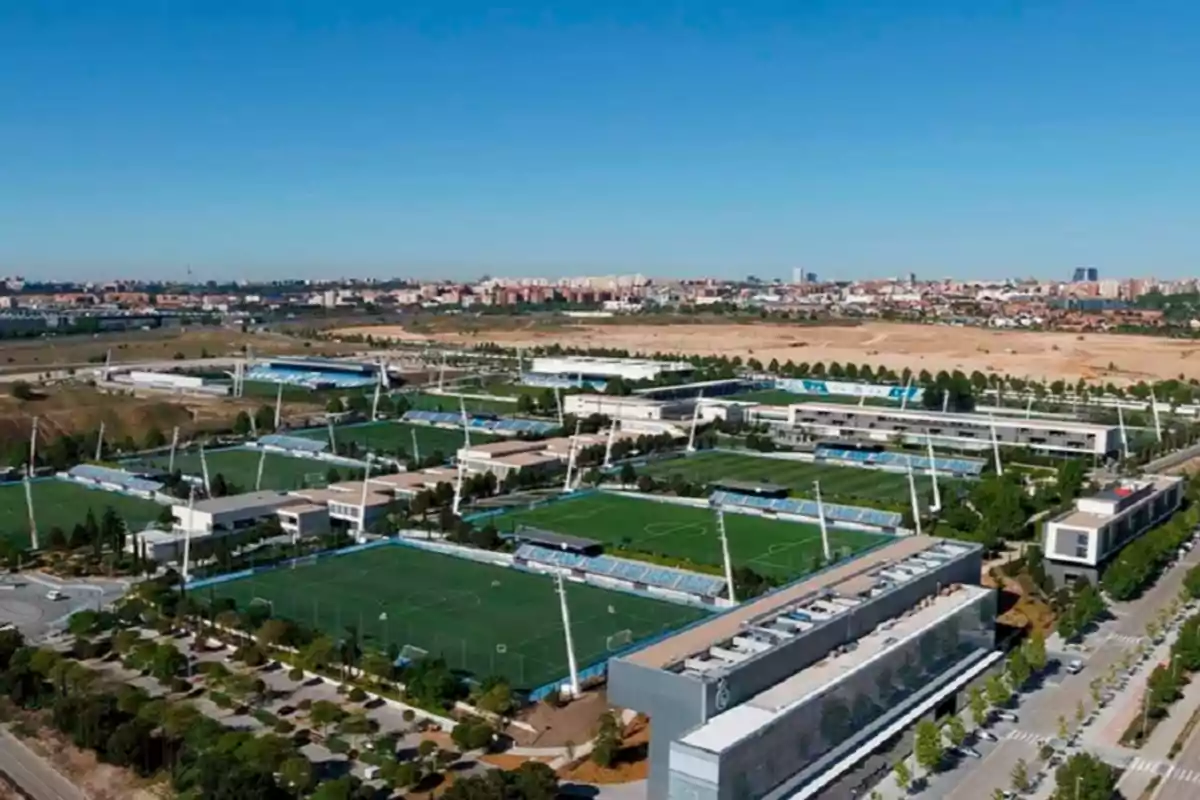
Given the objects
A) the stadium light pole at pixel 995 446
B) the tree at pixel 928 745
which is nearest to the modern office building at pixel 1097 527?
the stadium light pole at pixel 995 446

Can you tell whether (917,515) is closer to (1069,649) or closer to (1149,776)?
(1069,649)

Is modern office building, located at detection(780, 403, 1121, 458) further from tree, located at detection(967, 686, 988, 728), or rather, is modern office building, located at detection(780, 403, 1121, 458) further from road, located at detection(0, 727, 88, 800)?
road, located at detection(0, 727, 88, 800)

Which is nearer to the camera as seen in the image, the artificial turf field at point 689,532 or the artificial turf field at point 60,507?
the artificial turf field at point 689,532

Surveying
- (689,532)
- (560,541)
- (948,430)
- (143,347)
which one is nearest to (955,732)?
(560,541)

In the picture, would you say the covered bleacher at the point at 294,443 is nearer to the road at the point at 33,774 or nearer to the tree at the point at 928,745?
the road at the point at 33,774

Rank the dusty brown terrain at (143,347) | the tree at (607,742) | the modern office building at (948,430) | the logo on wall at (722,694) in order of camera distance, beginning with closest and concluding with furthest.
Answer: the logo on wall at (722,694)
the tree at (607,742)
the modern office building at (948,430)
the dusty brown terrain at (143,347)

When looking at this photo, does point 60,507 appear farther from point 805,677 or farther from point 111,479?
point 805,677

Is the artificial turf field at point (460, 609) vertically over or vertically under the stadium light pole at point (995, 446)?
under
